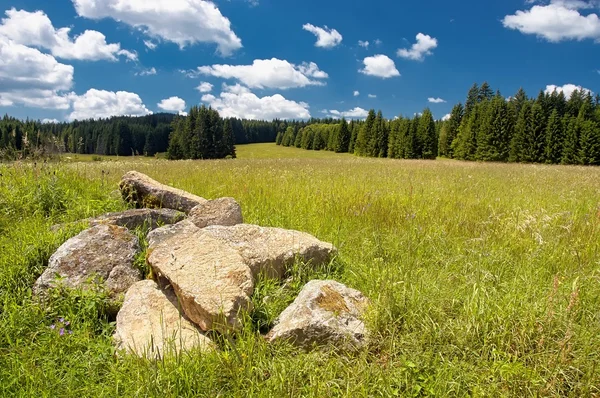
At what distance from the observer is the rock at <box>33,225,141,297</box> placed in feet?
11.3

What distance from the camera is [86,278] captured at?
11.4ft

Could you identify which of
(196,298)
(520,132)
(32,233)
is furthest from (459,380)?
(520,132)

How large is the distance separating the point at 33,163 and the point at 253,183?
4.62 m

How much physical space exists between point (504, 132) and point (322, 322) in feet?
187

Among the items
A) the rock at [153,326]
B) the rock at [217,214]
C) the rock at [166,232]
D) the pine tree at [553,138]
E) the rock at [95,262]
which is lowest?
the rock at [153,326]

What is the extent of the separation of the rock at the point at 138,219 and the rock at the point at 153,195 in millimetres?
367

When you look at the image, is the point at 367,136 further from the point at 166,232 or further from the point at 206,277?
the point at 206,277

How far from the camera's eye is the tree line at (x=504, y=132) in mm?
46344

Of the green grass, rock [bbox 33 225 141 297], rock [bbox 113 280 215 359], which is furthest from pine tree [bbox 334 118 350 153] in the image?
rock [bbox 113 280 215 359]

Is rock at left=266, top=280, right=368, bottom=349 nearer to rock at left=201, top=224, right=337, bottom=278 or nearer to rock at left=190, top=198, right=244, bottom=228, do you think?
rock at left=201, top=224, right=337, bottom=278

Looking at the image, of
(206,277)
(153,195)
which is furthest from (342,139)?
(206,277)

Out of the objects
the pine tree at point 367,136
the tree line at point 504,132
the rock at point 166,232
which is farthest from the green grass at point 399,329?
the pine tree at point 367,136

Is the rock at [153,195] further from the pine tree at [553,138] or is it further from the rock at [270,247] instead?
the pine tree at [553,138]

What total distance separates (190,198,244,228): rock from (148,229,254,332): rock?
3.57 feet
